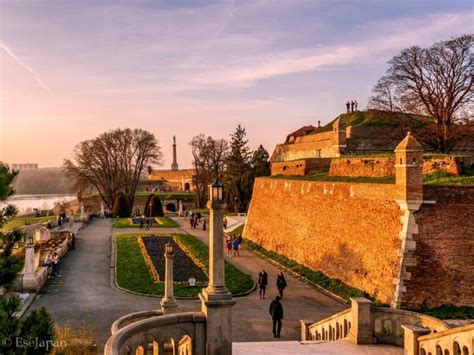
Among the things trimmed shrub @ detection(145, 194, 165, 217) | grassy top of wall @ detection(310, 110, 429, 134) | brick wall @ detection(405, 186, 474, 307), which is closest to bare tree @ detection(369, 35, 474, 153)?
grassy top of wall @ detection(310, 110, 429, 134)

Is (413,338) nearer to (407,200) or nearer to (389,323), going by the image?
(389,323)

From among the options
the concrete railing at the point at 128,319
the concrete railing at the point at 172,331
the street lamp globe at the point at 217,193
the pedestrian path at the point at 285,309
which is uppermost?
the street lamp globe at the point at 217,193

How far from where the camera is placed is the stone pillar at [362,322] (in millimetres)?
10867

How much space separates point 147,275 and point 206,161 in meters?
44.3

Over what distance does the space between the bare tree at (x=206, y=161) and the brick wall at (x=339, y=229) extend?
3252 centimetres

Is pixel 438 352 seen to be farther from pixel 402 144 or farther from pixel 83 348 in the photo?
pixel 402 144

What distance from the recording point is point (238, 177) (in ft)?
163

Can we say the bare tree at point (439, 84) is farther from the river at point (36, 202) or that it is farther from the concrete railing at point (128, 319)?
the river at point (36, 202)

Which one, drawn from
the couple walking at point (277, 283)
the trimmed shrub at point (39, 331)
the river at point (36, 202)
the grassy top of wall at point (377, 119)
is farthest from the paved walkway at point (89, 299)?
the river at point (36, 202)

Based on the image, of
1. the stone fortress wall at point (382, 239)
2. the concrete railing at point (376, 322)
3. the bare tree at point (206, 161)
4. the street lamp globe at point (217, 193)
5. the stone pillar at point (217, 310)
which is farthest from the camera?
the bare tree at point (206, 161)

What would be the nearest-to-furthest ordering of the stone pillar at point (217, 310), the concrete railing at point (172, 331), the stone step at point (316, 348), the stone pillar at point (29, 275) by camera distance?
1. the concrete railing at point (172, 331)
2. the stone pillar at point (217, 310)
3. the stone step at point (316, 348)
4. the stone pillar at point (29, 275)

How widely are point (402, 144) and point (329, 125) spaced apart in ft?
115

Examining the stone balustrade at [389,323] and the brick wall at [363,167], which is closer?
the stone balustrade at [389,323]

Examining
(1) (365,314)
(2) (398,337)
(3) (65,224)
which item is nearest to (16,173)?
(1) (365,314)
